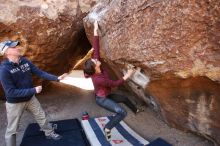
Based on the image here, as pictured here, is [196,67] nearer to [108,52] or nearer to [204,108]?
[204,108]

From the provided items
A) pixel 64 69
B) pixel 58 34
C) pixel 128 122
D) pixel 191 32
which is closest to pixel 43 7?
pixel 58 34

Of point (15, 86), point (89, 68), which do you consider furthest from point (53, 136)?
point (89, 68)

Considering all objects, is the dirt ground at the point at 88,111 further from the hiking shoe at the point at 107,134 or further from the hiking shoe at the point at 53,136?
the hiking shoe at the point at 107,134

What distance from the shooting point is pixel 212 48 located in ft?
14.0

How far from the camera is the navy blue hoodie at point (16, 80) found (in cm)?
480

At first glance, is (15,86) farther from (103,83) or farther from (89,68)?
(103,83)

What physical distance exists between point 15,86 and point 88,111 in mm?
2602

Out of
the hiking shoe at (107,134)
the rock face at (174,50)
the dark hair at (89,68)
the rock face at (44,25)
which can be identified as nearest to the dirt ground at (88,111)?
the rock face at (174,50)

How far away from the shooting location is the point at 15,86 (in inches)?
197

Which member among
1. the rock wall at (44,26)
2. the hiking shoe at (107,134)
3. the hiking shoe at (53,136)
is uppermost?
the rock wall at (44,26)

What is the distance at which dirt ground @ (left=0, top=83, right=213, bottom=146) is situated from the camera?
5670 mm

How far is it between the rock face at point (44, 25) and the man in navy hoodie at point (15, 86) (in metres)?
1.98

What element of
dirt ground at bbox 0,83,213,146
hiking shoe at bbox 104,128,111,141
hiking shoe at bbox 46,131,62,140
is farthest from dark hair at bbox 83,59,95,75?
dirt ground at bbox 0,83,213,146

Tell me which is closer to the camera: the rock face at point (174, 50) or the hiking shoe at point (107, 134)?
the rock face at point (174, 50)
